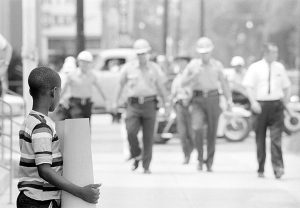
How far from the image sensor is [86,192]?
456cm

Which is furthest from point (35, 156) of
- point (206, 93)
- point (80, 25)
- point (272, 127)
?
point (80, 25)

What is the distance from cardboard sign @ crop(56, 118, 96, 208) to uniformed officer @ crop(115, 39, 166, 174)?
8605mm

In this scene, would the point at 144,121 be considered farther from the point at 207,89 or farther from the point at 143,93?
the point at 207,89

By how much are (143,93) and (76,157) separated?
28.4 feet

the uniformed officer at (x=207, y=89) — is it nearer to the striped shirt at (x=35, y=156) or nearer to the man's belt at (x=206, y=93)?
the man's belt at (x=206, y=93)

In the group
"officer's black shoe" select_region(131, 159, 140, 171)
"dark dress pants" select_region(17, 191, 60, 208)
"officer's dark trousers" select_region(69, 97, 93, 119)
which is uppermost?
"dark dress pants" select_region(17, 191, 60, 208)

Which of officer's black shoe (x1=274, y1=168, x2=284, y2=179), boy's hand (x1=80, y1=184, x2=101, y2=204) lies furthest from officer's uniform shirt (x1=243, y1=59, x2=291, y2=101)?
boy's hand (x1=80, y1=184, x2=101, y2=204)

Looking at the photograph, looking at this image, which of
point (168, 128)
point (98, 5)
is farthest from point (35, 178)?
point (98, 5)

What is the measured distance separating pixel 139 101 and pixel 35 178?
862cm

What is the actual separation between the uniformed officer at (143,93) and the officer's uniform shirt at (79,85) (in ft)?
6.57

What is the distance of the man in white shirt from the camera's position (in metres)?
12.6

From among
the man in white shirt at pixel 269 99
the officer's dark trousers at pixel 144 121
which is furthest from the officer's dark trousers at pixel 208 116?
the man in white shirt at pixel 269 99

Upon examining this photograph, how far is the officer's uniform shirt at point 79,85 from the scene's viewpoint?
50.6 feet

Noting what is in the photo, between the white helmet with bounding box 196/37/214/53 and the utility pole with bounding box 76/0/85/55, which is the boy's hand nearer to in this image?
the white helmet with bounding box 196/37/214/53
